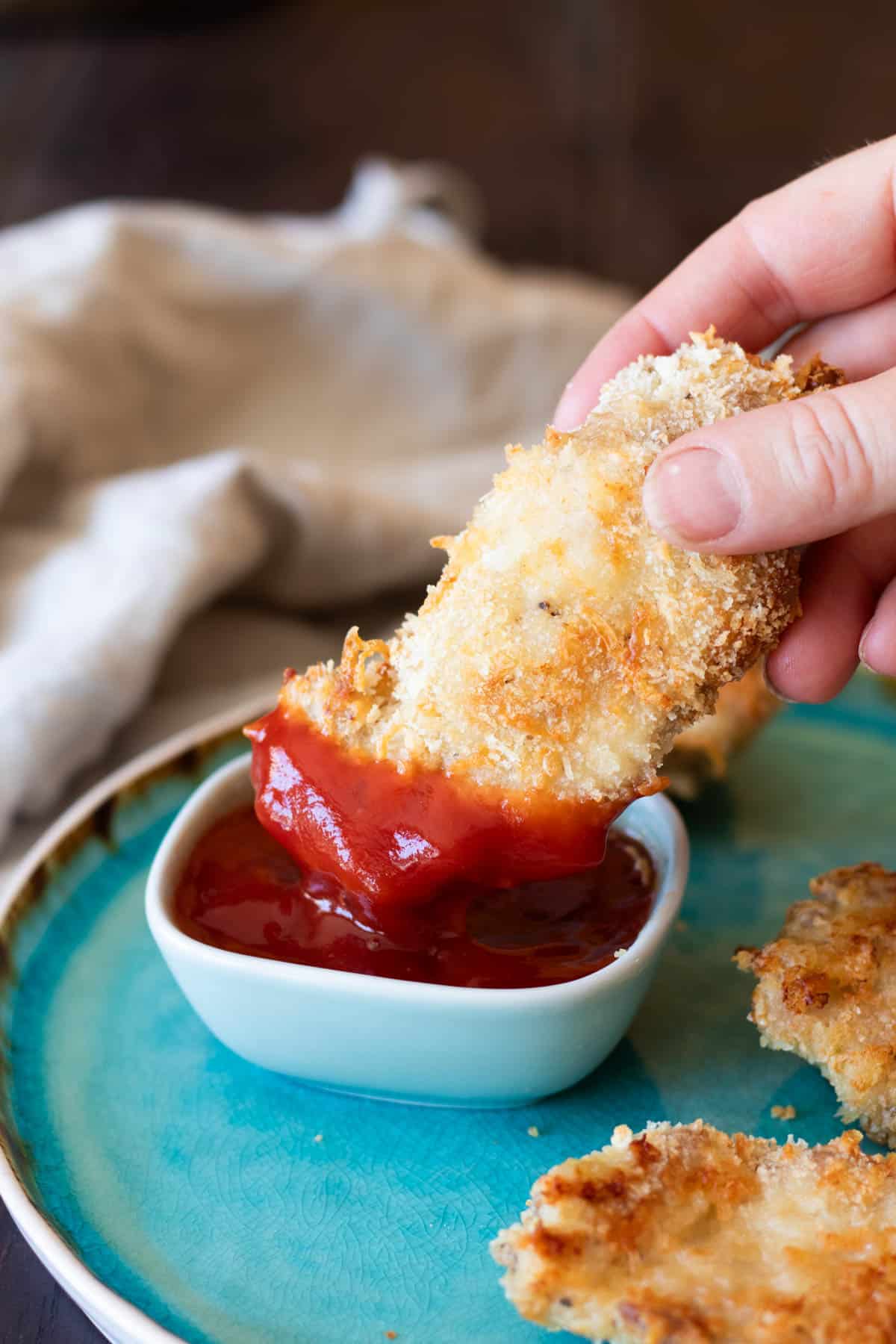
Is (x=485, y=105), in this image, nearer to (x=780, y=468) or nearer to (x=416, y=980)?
(x=780, y=468)

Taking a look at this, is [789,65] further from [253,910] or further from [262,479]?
[253,910]

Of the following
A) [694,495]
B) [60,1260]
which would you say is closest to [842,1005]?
[694,495]

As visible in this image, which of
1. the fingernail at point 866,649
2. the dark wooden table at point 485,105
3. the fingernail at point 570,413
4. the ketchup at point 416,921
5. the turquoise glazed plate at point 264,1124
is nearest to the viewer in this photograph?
the turquoise glazed plate at point 264,1124

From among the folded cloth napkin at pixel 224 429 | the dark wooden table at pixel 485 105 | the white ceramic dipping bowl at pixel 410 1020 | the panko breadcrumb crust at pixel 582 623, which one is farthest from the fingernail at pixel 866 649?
the dark wooden table at pixel 485 105

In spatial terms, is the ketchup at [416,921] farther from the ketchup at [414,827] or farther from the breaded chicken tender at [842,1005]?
the breaded chicken tender at [842,1005]

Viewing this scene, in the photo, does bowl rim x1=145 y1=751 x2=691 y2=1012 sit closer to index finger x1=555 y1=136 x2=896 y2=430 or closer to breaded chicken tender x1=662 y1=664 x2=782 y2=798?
breaded chicken tender x1=662 y1=664 x2=782 y2=798

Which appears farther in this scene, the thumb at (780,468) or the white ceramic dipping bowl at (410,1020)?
the white ceramic dipping bowl at (410,1020)

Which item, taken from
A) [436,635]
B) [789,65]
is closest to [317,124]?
[789,65]
